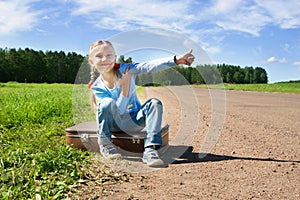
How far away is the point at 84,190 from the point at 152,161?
1.01 meters

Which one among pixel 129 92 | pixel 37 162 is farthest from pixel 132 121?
pixel 37 162

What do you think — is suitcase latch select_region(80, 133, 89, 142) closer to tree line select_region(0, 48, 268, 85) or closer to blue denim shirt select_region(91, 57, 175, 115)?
blue denim shirt select_region(91, 57, 175, 115)

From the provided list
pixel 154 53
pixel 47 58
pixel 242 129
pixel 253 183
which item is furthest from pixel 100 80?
pixel 47 58

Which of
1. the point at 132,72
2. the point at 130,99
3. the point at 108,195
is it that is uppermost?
the point at 132,72

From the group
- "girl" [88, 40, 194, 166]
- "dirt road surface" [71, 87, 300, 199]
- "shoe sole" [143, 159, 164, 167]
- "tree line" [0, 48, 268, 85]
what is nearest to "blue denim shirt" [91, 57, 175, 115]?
"girl" [88, 40, 194, 166]

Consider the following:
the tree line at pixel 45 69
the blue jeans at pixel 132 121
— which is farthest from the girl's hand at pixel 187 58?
the tree line at pixel 45 69

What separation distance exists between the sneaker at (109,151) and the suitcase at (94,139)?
9cm

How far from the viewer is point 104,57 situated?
4.05m

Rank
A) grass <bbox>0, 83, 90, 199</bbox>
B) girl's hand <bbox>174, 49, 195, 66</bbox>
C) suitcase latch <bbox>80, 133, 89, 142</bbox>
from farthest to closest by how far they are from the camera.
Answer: suitcase latch <bbox>80, 133, 89, 142</bbox>
girl's hand <bbox>174, 49, 195, 66</bbox>
grass <bbox>0, 83, 90, 199</bbox>

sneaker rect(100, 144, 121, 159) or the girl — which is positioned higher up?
the girl

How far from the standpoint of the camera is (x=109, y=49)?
160 inches

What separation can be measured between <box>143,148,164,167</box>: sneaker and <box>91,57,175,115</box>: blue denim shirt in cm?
55

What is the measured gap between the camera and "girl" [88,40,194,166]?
3932mm

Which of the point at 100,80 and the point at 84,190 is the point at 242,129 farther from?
the point at 84,190
